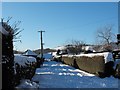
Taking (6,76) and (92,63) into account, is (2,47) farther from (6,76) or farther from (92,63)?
(92,63)

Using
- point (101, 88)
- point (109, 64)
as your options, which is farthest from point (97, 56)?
point (101, 88)

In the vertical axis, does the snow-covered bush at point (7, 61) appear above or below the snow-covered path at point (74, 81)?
above

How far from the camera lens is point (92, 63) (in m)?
24.6

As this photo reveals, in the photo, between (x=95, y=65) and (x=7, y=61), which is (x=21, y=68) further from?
(x=95, y=65)

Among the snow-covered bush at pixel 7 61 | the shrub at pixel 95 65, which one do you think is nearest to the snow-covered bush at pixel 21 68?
the snow-covered bush at pixel 7 61

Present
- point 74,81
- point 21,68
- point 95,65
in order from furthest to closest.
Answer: point 95,65, point 74,81, point 21,68

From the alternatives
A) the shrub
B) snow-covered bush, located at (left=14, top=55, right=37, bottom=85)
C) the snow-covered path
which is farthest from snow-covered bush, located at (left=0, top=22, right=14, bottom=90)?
the shrub

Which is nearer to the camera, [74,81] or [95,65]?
[74,81]

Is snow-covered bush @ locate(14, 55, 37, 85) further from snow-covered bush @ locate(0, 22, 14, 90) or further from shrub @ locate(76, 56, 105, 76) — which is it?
shrub @ locate(76, 56, 105, 76)

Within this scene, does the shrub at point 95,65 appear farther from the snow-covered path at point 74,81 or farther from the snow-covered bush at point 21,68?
the snow-covered bush at point 21,68

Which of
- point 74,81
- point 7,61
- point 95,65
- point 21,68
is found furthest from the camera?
point 95,65

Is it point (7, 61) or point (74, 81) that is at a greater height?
point (7, 61)

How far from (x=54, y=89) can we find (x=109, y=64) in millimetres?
7436

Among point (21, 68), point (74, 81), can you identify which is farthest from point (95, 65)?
point (21, 68)
